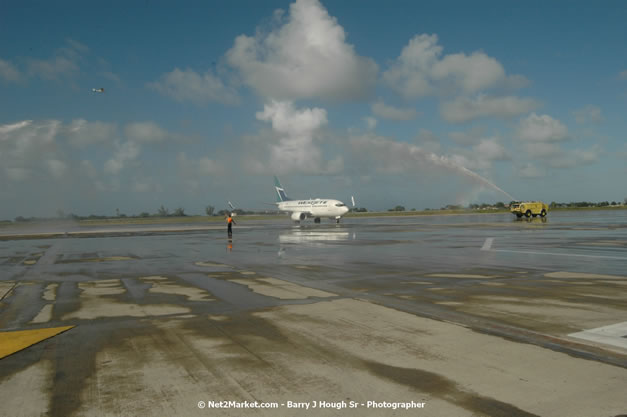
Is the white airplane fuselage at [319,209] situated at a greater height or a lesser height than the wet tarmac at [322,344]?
greater

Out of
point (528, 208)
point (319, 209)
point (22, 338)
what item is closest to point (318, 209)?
point (319, 209)

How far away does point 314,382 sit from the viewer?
17.2 feet

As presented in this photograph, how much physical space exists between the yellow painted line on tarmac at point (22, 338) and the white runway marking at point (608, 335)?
873 cm

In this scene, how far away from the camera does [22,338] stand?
7.41 m

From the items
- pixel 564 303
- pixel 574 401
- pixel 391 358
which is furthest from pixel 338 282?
pixel 574 401

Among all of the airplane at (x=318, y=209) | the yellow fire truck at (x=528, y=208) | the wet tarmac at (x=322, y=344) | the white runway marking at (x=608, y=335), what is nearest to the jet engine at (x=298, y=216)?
the airplane at (x=318, y=209)

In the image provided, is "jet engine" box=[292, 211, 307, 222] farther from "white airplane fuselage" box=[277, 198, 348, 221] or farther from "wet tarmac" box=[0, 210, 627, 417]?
"wet tarmac" box=[0, 210, 627, 417]

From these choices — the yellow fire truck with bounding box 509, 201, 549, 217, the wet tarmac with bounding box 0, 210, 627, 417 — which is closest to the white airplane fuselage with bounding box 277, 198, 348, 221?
the yellow fire truck with bounding box 509, 201, 549, 217

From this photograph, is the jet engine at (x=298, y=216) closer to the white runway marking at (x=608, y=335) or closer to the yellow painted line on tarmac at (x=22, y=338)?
the yellow painted line on tarmac at (x=22, y=338)

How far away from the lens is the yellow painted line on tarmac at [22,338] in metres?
6.79

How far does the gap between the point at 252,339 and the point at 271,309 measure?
2299 millimetres

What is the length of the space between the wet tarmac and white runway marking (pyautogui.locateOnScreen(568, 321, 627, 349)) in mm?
37

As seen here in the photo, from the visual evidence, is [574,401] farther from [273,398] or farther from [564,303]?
[564,303]

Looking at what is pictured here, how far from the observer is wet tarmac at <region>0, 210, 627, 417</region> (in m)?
4.75
